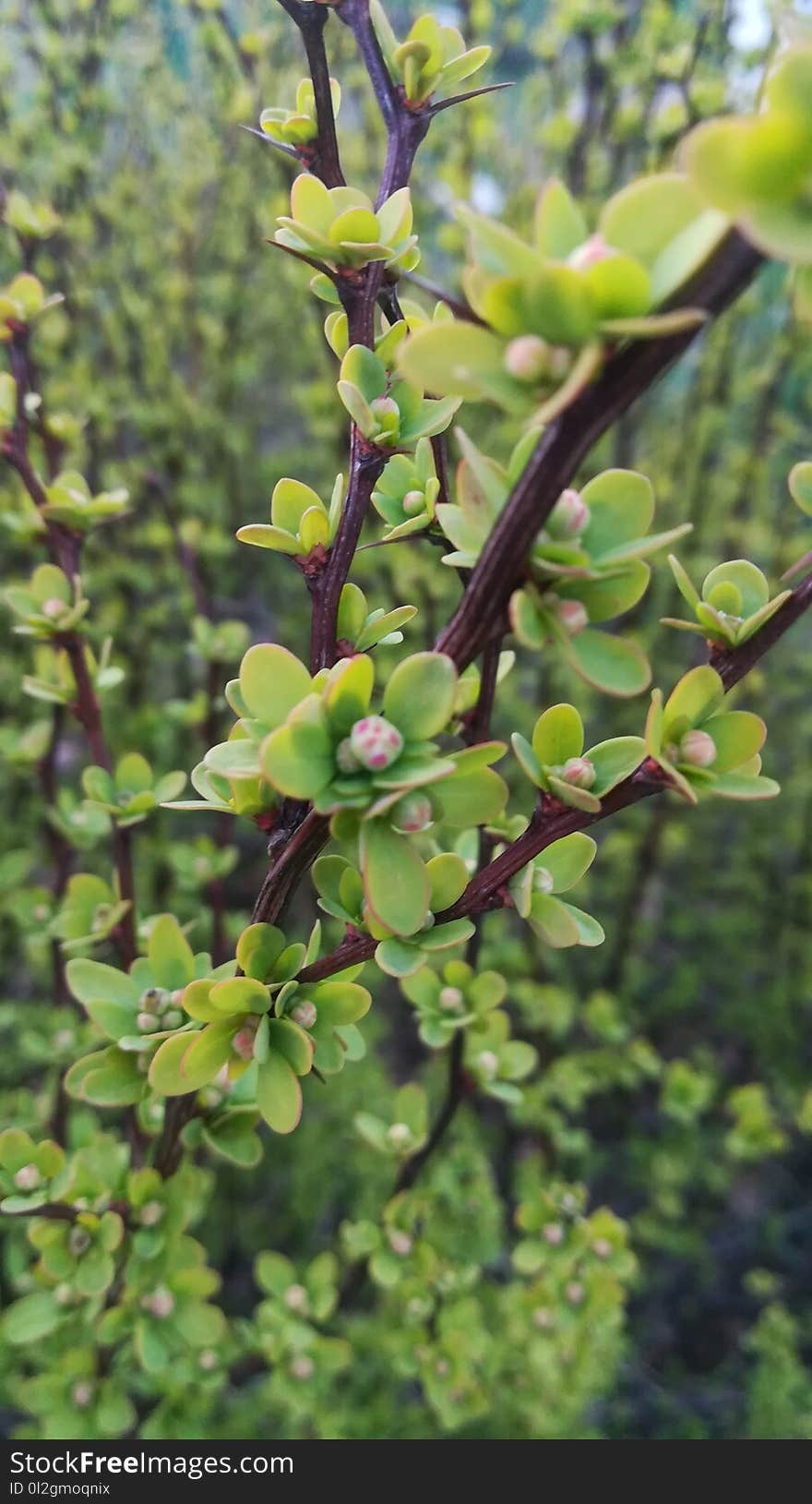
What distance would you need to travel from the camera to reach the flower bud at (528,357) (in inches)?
10.3

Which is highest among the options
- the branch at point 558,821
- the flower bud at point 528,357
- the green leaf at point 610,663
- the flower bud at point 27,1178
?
the flower bud at point 528,357

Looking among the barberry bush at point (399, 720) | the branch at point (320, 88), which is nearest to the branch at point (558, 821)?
the barberry bush at point (399, 720)

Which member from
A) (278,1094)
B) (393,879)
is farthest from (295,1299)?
(393,879)

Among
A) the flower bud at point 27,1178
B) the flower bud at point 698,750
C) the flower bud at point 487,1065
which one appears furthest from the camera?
the flower bud at point 487,1065

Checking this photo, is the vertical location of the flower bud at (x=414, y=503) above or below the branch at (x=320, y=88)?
below

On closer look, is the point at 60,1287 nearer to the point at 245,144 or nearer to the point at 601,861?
the point at 601,861

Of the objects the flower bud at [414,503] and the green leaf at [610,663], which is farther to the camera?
the flower bud at [414,503]

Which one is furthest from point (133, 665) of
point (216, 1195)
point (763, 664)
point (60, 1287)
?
point (763, 664)

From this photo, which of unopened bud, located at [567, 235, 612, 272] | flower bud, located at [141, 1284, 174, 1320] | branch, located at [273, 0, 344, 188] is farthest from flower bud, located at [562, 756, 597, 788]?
flower bud, located at [141, 1284, 174, 1320]

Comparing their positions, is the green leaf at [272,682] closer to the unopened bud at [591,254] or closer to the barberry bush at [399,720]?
the barberry bush at [399,720]

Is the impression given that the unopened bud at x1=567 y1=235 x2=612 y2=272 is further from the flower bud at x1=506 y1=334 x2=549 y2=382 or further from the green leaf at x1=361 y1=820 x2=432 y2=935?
the green leaf at x1=361 y1=820 x2=432 y2=935

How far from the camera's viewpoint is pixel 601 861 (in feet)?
5.97

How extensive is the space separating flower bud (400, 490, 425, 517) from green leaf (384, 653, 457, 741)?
135mm
